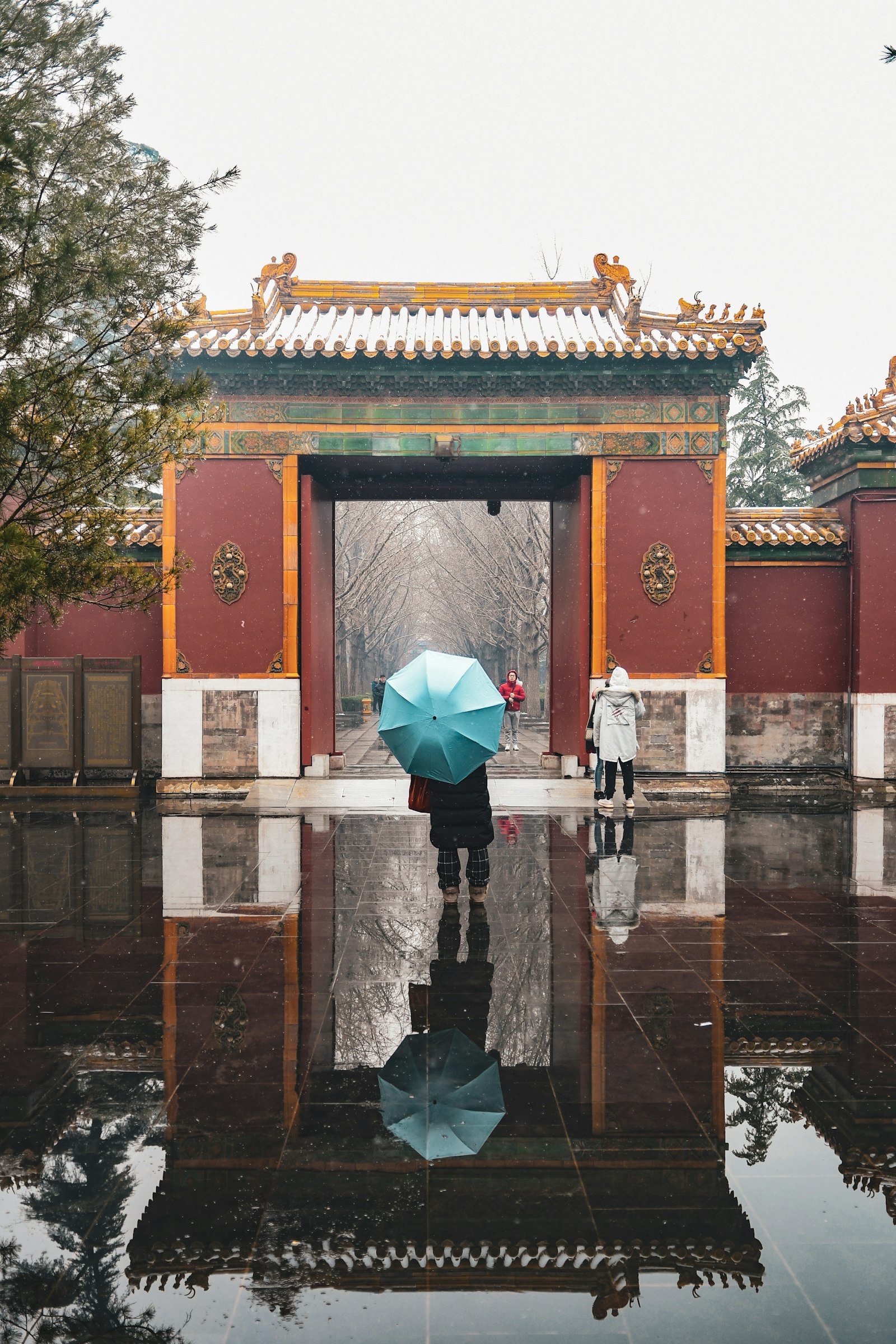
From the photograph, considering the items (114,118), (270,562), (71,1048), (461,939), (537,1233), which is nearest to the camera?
(537,1233)

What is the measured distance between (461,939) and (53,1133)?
10.7 ft

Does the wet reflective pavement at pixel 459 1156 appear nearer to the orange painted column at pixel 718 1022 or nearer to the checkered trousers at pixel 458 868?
the orange painted column at pixel 718 1022

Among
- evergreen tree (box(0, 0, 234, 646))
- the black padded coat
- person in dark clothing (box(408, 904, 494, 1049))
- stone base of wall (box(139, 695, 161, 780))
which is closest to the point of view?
person in dark clothing (box(408, 904, 494, 1049))

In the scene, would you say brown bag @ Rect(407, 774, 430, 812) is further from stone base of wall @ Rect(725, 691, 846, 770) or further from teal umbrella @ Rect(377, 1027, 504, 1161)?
stone base of wall @ Rect(725, 691, 846, 770)

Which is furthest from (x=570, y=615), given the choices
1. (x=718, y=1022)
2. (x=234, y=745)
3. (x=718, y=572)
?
(x=718, y=1022)

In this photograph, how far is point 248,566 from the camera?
14078mm

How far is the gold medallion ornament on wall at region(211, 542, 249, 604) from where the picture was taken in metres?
14.0

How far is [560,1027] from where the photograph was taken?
5262mm

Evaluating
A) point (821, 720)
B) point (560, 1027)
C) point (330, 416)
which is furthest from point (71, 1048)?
point (821, 720)

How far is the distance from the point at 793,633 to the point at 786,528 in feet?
5.12

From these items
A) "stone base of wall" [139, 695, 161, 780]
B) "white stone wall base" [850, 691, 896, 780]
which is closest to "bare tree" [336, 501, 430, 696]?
"stone base of wall" [139, 695, 161, 780]

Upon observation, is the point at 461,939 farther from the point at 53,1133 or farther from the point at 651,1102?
the point at 53,1133

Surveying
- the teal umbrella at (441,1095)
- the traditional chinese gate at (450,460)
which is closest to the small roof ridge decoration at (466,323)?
the traditional chinese gate at (450,460)

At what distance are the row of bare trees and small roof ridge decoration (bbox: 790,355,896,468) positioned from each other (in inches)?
300
